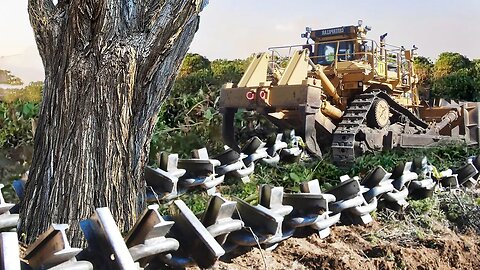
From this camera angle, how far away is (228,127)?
27.3ft

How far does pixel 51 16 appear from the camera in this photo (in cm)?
255

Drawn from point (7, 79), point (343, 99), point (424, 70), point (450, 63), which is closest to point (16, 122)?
point (7, 79)

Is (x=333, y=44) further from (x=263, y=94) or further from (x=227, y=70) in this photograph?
(x=227, y=70)

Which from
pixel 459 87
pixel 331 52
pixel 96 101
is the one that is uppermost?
pixel 331 52

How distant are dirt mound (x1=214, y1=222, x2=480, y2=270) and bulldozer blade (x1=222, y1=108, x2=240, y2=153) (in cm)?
488

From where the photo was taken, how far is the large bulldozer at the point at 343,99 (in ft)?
25.4

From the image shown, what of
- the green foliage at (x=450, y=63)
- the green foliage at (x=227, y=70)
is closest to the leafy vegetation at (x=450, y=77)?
the green foliage at (x=450, y=63)

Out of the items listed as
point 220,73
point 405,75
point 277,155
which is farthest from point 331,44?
point 277,155

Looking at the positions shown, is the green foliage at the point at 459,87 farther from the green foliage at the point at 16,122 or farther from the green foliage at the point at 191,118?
the green foliage at the point at 16,122

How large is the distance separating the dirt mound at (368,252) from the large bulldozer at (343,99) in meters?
4.09

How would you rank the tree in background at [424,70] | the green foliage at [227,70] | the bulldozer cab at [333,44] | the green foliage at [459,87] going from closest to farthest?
the bulldozer cab at [333,44], the green foliage at [227,70], the green foliage at [459,87], the tree in background at [424,70]

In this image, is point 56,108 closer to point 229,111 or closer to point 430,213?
point 430,213

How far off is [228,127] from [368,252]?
5446mm

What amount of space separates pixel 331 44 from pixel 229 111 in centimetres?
224
